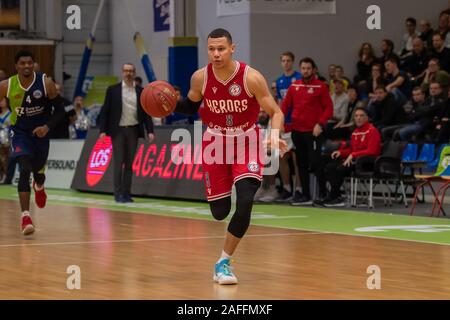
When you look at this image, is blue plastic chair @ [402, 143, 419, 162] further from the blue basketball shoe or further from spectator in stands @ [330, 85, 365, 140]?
the blue basketball shoe

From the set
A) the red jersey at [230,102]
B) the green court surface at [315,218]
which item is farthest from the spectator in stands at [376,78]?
the red jersey at [230,102]

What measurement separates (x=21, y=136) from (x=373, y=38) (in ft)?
46.0

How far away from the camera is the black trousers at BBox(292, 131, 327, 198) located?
17.8 m

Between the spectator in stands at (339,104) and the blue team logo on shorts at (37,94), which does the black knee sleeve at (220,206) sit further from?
the spectator in stands at (339,104)

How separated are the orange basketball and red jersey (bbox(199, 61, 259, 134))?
0.29 meters

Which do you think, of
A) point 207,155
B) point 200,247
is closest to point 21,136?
point 200,247

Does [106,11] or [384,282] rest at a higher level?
[106,11]

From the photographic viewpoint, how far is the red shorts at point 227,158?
9641mm

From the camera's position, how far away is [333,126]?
2059 cm

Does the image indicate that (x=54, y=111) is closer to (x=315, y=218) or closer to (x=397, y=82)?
(x=315, y=218)

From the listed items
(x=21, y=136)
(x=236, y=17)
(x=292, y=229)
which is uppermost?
(x=236, y=17)

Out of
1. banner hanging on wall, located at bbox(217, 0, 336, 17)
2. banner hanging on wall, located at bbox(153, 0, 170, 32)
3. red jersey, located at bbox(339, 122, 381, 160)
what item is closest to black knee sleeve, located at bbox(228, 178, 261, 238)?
red jersey, located at bbox(339, 122, 381, 160)

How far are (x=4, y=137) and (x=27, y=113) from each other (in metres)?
11.5

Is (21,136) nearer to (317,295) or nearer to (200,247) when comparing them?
(200,247)
